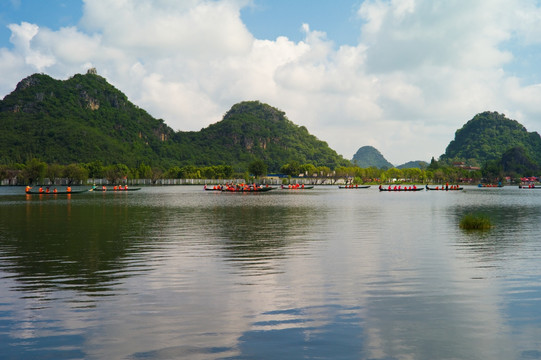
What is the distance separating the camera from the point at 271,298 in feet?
57.4

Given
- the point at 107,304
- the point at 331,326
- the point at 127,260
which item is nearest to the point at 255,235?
the point at 127,260

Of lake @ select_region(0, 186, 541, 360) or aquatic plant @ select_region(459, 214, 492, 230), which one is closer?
lake @ select_region(0, 186, 541, 360)

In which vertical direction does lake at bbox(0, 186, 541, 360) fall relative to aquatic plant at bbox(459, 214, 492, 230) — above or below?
below

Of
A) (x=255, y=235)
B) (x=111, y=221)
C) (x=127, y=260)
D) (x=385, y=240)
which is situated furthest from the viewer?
(x=111, y=221)

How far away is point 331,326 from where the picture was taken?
45.8 ft

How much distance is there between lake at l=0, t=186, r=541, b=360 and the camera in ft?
40.4

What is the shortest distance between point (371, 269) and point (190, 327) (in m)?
12.2

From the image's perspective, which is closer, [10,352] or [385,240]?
[10,352]

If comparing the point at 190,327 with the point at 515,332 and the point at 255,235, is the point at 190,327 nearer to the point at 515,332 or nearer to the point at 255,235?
the point at 515,332

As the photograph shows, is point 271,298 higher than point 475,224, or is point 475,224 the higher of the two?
point 475,224

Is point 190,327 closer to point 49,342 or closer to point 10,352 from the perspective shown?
point 49,342

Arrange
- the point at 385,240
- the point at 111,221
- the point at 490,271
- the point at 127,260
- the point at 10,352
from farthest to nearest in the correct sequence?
the point at 111,221 → the point at 385,240 → the point at 127,260 → the point at 490,271 → the point at 10,352

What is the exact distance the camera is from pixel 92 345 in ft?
40.6

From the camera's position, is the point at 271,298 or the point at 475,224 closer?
the point at 271,298
